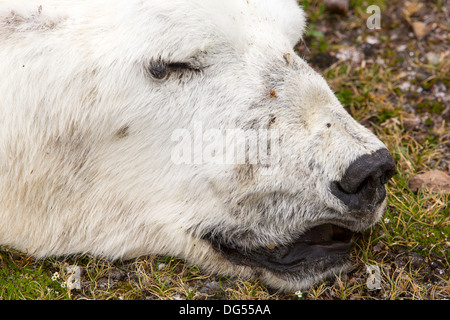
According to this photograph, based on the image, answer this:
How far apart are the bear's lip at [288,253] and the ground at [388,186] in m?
0.14

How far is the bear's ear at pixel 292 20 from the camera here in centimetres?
333

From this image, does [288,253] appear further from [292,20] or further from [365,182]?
[292,20]

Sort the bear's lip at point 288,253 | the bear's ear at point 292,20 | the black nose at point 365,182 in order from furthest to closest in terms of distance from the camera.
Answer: the bear's ear at point 292,20, the bear's lip at point 288,253, the black nose at point 365,182

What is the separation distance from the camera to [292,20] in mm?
3375

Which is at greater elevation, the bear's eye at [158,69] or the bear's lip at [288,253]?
the bear's eye at [158,69]

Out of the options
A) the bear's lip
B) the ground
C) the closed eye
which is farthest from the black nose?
the closed eye

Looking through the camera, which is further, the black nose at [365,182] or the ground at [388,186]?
the ground at [388,186]

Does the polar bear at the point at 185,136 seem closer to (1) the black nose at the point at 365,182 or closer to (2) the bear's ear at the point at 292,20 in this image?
(1) the black nose at the point at 365,182

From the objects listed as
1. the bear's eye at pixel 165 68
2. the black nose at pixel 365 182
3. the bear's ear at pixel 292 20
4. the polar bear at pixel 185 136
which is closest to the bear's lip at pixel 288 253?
the polar bear at pixel 185 136

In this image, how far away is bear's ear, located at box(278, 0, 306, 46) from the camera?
10.9 ft

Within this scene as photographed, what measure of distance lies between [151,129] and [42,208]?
0.83 meters

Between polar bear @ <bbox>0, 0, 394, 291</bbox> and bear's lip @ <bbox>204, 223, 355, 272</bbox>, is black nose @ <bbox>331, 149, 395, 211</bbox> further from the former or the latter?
bear's lip @ <bbox>204, 223, 355, 272</bbox>

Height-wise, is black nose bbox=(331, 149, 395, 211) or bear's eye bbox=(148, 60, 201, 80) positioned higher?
bear's eye bbox=(148, 60, 201, 80)
